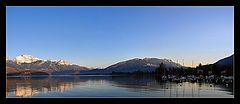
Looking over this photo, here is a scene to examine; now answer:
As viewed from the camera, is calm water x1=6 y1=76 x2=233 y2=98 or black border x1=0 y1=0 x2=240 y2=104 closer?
black border x1=0 y1=0 x2=240 y2=104

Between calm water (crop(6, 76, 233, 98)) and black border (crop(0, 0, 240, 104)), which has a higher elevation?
black border (crop(0, 0, 240, 104))
